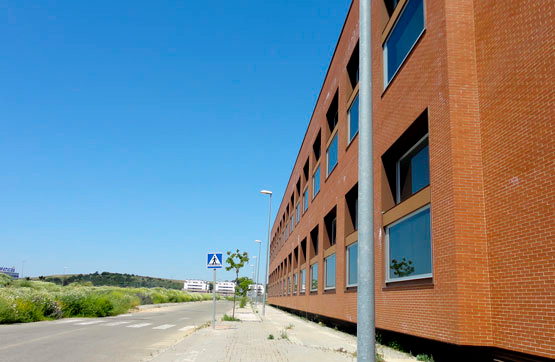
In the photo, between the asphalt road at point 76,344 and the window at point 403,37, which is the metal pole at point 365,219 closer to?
the window at point 403,37

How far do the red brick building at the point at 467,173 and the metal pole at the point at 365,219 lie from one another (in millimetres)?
3044

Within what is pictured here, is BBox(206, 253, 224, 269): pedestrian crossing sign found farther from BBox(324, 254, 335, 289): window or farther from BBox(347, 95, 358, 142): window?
BBox(347, 95, 358, 142): window

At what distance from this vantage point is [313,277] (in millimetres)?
26438

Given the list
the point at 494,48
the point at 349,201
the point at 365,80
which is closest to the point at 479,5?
the point at 494,48

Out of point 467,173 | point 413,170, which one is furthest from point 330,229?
point 467,173

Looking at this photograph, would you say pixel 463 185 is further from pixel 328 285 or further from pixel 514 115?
pixel 328 285

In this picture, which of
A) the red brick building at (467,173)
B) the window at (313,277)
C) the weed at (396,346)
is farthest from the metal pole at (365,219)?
the window at (313,277)

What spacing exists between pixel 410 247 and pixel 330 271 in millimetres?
10929

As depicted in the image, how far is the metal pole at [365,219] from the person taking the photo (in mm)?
4602

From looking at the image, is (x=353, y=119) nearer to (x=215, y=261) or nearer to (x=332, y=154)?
(x=332, y=154)

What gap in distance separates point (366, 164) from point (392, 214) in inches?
284

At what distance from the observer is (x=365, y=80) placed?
18.0ft

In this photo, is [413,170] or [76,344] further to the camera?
[76,344]

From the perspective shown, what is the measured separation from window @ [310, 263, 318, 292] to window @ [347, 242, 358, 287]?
781 cm
